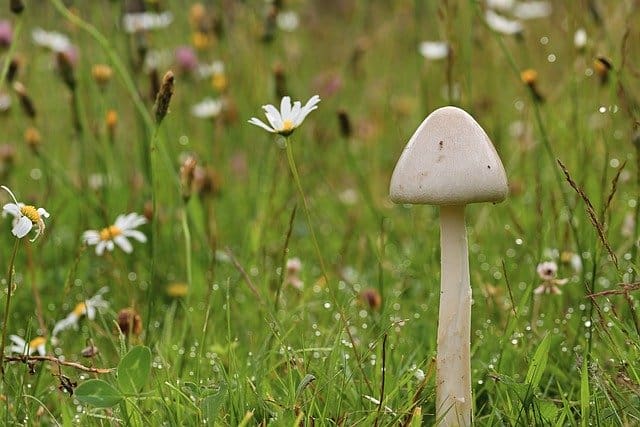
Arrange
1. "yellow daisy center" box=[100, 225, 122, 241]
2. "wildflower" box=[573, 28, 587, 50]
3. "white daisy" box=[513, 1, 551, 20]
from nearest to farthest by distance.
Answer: "yellow daisy center" box=[100, 225, 122, 241] < "wildflower" box=[573, 28, 587, 50] < "white daisy" box=[513, 1, 551, 20]

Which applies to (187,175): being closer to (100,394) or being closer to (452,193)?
(100,394)

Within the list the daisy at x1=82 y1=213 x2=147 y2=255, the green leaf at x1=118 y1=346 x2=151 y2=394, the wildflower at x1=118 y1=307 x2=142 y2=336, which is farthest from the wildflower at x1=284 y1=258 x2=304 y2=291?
the green leaf at x1=118 y1=346 x2=151 y2=394

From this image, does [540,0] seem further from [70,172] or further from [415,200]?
[415,200]

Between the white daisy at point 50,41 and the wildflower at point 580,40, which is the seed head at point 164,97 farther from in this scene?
the white daisy at point 50,41

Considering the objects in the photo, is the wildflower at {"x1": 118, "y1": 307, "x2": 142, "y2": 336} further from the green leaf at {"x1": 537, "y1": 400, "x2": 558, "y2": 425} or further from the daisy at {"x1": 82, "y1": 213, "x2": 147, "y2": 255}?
the green leaf at {"x1": 537, "y1": 400, "x2": 558, "y2": 425}

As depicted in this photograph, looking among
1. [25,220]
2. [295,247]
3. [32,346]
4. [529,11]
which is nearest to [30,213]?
[25,220]

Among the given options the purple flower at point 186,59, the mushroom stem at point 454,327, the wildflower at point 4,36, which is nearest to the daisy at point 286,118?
Result: the mushroom stem at point 454,327
